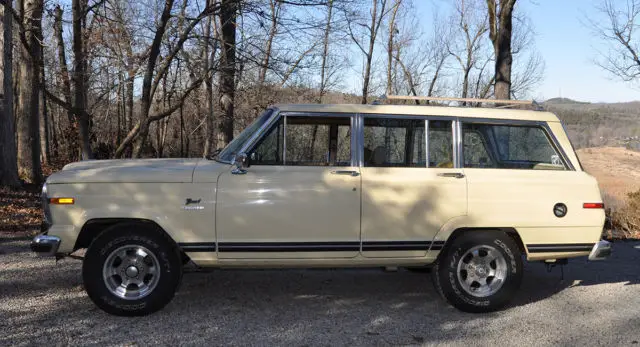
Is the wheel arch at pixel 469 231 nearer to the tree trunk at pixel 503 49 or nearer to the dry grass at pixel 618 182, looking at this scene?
the dry grass at pixel 618 182

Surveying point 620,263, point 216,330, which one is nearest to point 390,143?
point 216,330

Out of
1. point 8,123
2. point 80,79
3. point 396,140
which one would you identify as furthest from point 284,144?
point 8,123

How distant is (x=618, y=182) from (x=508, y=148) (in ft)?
62.6

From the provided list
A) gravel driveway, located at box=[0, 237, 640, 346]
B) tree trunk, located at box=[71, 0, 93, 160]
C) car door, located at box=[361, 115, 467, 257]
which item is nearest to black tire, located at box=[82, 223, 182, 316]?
gravel driveway, located at box=[0, 237, 640, 346]

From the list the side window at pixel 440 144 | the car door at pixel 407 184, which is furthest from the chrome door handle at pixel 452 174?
the side window at pixel 440 144

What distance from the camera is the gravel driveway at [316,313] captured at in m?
4.30

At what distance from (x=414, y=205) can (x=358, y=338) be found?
1.37 m

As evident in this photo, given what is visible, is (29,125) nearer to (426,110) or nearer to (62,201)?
(62,201)

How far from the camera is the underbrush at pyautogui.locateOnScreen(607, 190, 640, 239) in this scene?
1017 centimetres

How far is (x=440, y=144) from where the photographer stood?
5.18m

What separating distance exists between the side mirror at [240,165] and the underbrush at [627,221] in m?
8.04

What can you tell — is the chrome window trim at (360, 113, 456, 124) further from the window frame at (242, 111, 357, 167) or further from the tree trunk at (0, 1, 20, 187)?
the tree trunk at (0, 1, 20, 187)

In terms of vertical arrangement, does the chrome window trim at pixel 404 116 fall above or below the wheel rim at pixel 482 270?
above

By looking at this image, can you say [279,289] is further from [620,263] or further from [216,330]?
→ [620,263]
